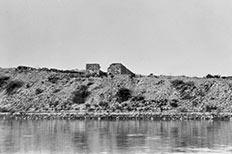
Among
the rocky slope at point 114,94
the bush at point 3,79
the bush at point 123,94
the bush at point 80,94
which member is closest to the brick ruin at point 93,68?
the rocky slope at point 114,94

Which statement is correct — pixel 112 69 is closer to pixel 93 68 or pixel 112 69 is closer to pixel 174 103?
pixel 93 68

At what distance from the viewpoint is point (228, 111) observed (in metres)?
57.8

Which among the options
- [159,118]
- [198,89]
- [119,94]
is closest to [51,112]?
[119,94]

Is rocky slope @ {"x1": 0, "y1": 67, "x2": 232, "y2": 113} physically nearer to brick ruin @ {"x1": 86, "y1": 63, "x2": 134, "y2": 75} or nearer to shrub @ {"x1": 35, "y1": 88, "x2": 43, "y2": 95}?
shrub @ {"x1": 35, "y1": 88, "x2": 43, "y2": 95}

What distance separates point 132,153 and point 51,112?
4315 cm

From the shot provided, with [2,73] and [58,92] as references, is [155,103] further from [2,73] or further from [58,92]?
[2,73]

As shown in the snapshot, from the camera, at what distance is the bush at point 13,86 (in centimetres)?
7594

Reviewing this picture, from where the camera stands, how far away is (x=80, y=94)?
2753 inches

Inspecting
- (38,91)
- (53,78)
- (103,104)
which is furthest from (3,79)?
(103,104)

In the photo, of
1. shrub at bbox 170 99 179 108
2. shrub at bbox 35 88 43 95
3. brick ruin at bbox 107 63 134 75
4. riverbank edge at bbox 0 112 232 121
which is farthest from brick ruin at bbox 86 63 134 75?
riverbank edge at bbox 0 112 232 121

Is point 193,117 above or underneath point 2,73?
underneath

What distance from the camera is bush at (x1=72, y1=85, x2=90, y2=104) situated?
224 feet

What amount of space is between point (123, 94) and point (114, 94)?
1307 millimetres

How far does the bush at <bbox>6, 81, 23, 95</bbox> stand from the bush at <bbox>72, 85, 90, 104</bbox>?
11005mm
